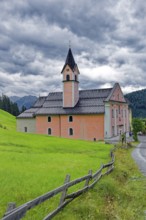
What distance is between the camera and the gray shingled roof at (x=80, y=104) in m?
60.6

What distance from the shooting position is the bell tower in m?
62.9

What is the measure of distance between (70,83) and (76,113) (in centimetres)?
740

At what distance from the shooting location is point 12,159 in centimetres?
2273

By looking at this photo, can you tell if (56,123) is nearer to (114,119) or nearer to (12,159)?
(114,119)

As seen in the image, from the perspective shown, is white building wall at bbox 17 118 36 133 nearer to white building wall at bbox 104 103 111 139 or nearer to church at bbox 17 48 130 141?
church at bbox 17 48 130 141

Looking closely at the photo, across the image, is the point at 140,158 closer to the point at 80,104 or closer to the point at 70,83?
the point at 80,104

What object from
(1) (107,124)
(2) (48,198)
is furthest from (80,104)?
(2) (48,198)

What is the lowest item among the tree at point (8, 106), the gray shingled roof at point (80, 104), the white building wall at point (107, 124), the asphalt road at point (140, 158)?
the asphalt road at point (140, 158)

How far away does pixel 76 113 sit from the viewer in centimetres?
6084

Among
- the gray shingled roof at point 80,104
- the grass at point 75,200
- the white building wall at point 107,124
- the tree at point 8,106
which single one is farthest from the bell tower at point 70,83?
the tree at point 8,106

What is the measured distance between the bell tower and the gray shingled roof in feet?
4.88

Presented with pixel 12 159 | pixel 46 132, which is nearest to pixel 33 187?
pixel 12 159

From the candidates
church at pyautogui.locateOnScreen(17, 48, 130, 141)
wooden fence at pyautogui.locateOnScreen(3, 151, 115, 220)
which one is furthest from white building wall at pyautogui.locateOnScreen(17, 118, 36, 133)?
wooden fence at pyautogui.locateOnScreen(3, 151, 115, 220)

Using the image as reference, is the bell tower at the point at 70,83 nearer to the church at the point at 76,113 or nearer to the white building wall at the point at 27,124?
the church at the point at 76,113
